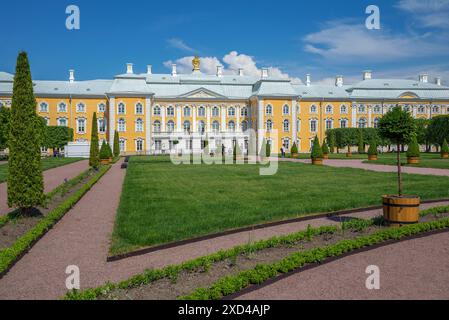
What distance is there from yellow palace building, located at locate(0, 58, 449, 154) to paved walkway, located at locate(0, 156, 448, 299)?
42728 millimetres

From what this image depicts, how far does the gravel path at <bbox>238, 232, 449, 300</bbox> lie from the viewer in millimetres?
4434

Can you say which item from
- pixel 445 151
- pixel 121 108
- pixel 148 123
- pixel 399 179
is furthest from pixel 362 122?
pixel 399 179

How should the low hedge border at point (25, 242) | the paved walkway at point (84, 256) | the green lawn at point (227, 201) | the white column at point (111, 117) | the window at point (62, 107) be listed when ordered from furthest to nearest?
the window at point (62, 107) → the white column at point (111, 117) → the green lawn at point (227, 201) → the low hedge border at point (25, 242) → the paved walkway at point (84, 256)

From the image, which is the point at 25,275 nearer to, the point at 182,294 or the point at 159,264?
the point at 159,264

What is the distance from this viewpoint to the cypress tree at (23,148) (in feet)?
29.4

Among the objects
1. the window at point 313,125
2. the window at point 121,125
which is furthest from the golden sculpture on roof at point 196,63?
the window at point 313,125

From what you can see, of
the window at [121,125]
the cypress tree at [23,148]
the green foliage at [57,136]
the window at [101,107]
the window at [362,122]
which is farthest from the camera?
the window at [362,122]

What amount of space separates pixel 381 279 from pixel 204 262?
85.9 inches

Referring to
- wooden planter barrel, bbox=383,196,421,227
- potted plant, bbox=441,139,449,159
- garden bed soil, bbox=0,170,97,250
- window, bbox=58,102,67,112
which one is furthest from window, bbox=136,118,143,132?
wooden planter barrel, bbox=383,196,421,227

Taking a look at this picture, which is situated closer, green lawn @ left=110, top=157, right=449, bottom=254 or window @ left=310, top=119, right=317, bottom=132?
green lawn @ left=110, top=157, right=449, bottom=254

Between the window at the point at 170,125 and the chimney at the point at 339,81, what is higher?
the chimney at the point at 339,81

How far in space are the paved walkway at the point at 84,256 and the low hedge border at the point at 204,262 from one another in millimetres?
454

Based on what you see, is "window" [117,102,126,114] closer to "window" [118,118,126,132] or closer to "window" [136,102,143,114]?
"window" [118,118,126,132]

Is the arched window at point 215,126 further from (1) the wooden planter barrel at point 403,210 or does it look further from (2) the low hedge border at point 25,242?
(1) the wooden planter barrel at point 403,210
